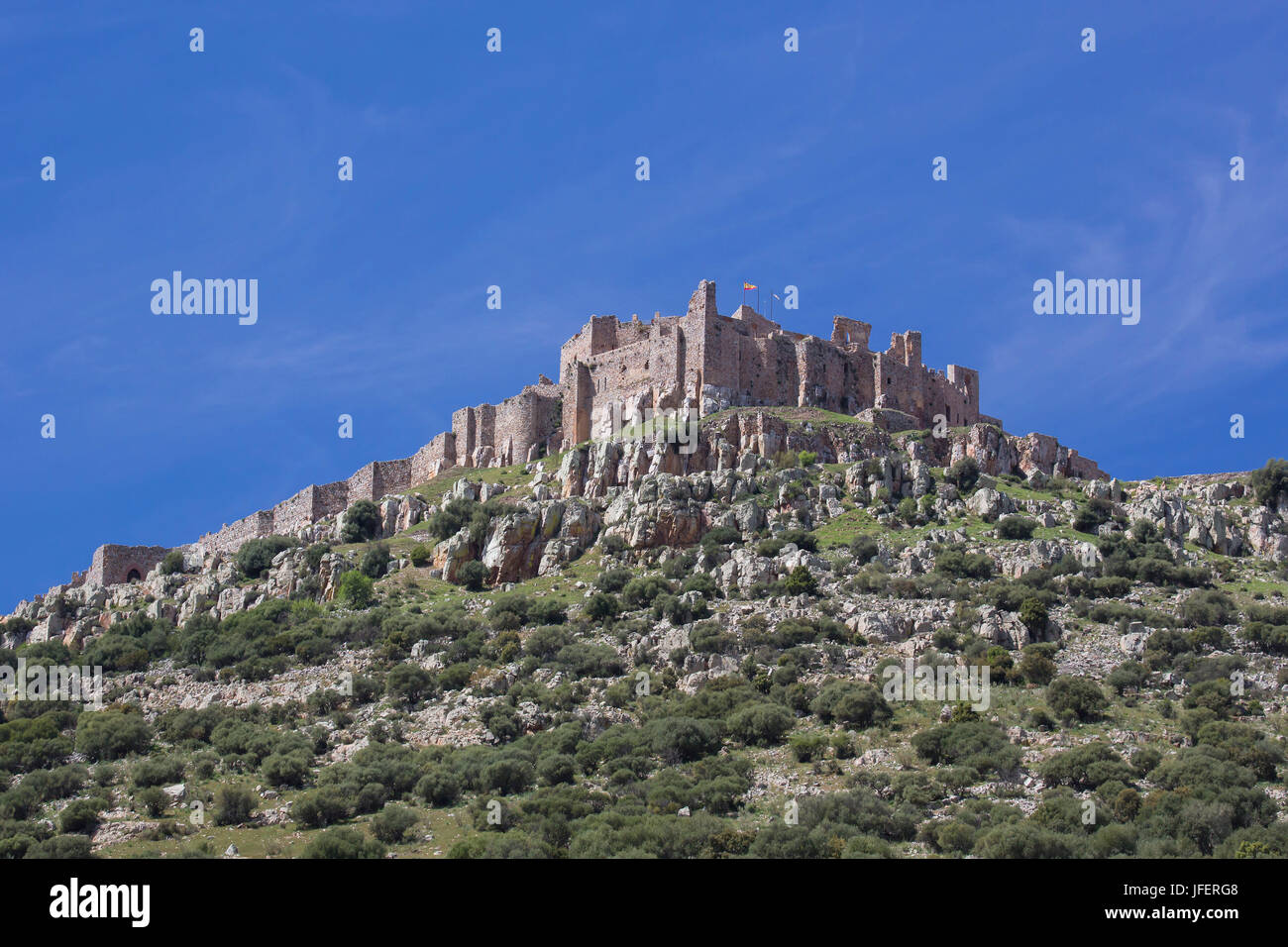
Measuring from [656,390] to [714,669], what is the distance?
30.2 metres

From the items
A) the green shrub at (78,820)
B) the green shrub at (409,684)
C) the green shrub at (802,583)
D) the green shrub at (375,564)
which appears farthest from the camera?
the green shrub at (375,564)

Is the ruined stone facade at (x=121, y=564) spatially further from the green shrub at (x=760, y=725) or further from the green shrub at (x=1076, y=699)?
the green shrub at (x=1076, y=699)

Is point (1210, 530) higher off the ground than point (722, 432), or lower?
lower

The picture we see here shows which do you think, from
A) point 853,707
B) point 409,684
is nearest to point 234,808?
point 409,684

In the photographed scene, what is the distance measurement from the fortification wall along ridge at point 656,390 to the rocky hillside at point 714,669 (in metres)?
4.60

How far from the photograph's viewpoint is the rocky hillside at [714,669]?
3950 centimetres

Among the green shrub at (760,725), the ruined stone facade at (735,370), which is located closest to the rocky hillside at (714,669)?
the green shrub at (760,725)

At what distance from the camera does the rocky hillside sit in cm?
3950

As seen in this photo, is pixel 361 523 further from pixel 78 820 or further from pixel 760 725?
pixel 760 725
